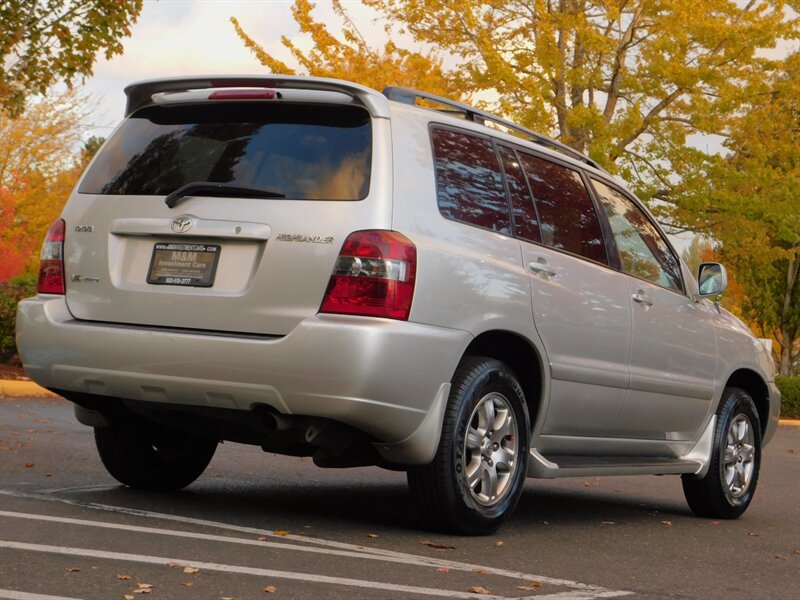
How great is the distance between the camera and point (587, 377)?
6727mm

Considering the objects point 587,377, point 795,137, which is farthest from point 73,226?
point 795,137

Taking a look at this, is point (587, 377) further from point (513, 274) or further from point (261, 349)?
point (261, 349)

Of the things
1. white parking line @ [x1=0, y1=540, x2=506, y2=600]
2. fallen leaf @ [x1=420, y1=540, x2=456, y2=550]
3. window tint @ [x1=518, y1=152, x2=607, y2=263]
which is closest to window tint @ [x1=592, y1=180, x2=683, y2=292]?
window tint @ [x1=518, y1=152, x2=607, y2=263]

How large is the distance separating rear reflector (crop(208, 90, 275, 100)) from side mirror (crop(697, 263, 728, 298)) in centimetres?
334

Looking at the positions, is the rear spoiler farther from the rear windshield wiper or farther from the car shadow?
the car shadow

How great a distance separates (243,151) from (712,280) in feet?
11.3

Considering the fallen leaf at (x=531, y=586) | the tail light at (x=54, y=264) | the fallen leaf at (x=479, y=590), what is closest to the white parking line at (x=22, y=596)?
the fallen leaf at (x=479, y=590)

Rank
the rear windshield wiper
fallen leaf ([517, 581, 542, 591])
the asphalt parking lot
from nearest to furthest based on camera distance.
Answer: the asphalt parking lot → fallen leaf ([517, 581, 542, 591]) → the rear windshield wiper

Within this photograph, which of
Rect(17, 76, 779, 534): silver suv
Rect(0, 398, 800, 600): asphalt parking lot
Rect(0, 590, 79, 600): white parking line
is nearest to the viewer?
Rect(0, 590, 79, 600): white parking line

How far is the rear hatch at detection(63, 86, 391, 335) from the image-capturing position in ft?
18.0

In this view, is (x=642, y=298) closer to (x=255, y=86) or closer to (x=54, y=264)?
(x=255, y=86)

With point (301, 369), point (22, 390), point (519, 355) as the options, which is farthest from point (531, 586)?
point (22, 390)

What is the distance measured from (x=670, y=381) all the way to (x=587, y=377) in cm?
100

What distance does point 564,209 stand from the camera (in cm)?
693
